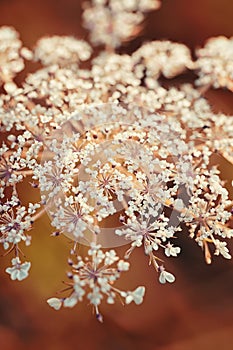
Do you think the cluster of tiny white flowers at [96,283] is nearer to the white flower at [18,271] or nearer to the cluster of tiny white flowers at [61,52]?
the white flower at [18,271]

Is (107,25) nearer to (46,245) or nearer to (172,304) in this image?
(46,245)

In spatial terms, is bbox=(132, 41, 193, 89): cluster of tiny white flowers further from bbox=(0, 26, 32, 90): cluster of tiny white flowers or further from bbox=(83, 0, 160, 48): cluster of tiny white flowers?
bbox=(0, 26, 32, 90): cluster of tiny white flowers

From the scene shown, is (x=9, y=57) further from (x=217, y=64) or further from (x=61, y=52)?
(x=217, y=64)

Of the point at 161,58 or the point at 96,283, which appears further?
the point at 161,58

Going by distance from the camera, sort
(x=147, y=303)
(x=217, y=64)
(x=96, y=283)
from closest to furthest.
Result: (x=96, y=283), (x=217, y=64), (x=147, y=303)

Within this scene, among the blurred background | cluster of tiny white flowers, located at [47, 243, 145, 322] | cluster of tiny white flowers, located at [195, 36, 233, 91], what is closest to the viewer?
cluster of tiny white flowers, located at [47, 243, 145, 322]

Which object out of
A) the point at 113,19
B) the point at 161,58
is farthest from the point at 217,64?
the point at 113,19

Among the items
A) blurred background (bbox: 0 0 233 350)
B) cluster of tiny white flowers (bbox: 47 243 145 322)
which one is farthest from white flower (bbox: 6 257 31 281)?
blurred background (bbox: 0 0 233 350)

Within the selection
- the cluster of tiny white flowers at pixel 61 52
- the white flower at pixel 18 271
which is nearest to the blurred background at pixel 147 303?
the cluster of tiny white flowers at pixel 61 52
